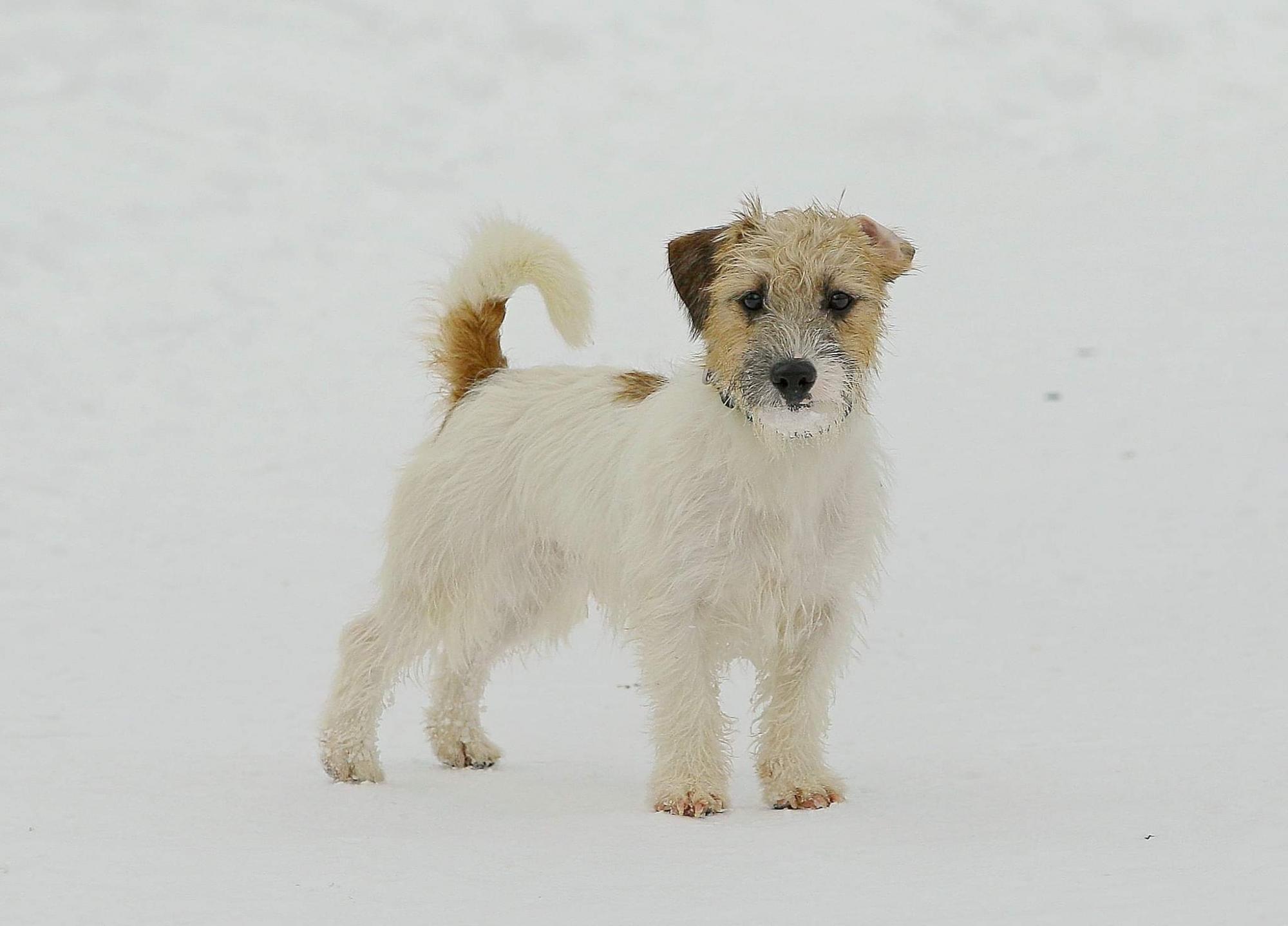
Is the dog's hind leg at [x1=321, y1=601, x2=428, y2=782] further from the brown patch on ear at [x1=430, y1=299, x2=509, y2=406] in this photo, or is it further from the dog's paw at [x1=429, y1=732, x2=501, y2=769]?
the brown patch on ear at [x1=430, y1=299, x2=509, y2=406]

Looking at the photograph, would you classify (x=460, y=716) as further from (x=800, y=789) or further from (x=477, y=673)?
(x=800, y=789)

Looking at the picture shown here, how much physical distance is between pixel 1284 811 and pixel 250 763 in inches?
130

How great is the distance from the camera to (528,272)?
5262mm

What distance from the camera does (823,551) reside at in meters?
4.56

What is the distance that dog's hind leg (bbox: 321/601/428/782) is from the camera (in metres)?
5.12

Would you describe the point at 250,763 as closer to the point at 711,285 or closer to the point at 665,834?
the point at 665,834

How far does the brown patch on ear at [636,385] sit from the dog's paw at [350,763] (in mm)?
1432

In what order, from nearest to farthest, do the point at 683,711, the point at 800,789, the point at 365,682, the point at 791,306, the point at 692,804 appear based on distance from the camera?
the point at 791,306 → the point at 692,804 → the point at 683,711 → the point at 800,789 → the point at 365,682

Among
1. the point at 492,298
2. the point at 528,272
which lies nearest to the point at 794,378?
the point at 528,272

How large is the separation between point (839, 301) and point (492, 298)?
1.52 meters

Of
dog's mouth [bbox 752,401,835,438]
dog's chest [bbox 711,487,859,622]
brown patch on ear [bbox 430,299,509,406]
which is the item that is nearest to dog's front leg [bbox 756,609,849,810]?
dog's chest [bbox 711,487,859,622]

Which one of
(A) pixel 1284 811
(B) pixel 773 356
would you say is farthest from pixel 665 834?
(A) pixel 1284 811

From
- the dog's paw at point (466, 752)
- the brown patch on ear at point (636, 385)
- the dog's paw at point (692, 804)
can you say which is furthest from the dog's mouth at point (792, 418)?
the dog's paw at point (466, 752)

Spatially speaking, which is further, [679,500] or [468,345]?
[468,345]
